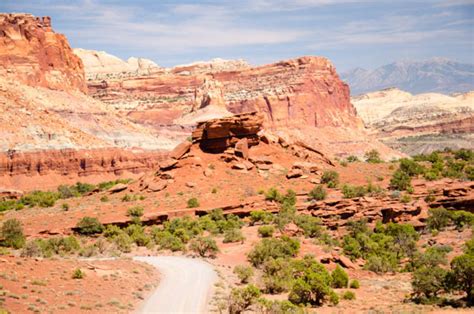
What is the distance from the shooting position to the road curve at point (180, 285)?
64.8 ft

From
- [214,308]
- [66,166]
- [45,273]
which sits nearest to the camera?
[214,308]

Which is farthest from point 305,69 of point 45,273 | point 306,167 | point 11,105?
point 45,273

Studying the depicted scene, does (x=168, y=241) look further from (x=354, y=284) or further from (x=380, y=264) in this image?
(x=354, y=284)

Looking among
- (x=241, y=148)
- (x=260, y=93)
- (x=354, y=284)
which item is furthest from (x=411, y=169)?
(x=260, y=93)

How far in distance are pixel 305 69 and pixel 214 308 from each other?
113 meters

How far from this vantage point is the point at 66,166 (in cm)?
6994

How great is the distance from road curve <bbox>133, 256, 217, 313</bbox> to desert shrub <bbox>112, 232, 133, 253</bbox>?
2946 mm

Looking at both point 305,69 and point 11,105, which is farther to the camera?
point 305,69

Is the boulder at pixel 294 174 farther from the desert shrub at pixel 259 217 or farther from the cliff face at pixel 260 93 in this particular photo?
the cliff face at pixel 260 93

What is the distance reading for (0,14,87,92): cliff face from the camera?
264ft

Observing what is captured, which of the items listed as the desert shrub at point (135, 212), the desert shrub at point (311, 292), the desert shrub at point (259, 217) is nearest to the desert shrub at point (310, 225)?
the desert shrub at point (259, 217)

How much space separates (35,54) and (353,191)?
53329mm

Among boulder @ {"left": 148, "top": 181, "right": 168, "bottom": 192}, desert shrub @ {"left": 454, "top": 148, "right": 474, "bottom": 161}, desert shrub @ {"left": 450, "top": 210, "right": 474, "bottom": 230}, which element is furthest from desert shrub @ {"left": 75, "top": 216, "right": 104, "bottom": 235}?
desert shrub @ {"left": 454, "top": 148, "right": 474, "bottom": 161}

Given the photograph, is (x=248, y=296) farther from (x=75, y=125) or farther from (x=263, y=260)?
(x=75, y=125)
